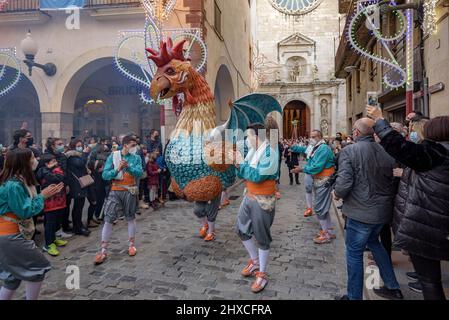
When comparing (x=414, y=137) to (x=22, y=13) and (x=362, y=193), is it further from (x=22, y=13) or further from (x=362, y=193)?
(x=22, y=13)

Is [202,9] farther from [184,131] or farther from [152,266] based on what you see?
[152,266]

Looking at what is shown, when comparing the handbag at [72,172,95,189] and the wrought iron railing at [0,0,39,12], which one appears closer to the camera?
the handbag at [72,172,95,189]

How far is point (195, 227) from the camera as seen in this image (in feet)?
18.8

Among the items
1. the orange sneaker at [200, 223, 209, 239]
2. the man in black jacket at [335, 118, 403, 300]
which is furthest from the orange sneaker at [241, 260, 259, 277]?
the orange sneaker at [200, 223, 209, 239]

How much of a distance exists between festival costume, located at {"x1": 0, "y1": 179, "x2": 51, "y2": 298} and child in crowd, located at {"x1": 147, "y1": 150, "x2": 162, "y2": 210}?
182 inches

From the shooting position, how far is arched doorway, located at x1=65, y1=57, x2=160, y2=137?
12938mm

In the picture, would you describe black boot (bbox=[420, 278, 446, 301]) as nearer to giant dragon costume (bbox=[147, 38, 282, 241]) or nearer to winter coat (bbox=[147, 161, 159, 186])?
giant dragon costume (bbox=[147, 38, 282, 241])

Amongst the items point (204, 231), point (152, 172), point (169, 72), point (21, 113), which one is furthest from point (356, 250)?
point (21, 113)

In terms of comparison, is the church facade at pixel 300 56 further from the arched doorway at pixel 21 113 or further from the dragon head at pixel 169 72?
the dragon head at pixel 169 72

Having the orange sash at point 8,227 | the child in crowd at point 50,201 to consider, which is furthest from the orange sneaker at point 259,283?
the child in crowd at point 50,201

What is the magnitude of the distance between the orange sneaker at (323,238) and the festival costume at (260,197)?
1767 mm

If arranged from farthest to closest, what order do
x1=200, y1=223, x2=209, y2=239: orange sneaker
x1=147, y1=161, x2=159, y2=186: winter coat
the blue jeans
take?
1. x1=147, y1=161, x2=159, y2=186: winter coat
2. x1=200, y1=223, x2=209, y2=239: orange sneaker
3. the blue jeans

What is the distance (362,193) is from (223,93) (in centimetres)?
1114

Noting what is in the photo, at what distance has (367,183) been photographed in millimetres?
2873
